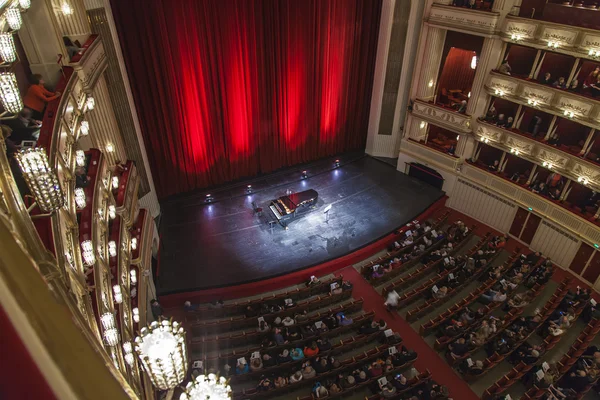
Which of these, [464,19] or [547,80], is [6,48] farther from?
[547,80]

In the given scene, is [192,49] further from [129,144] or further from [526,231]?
[526,231]

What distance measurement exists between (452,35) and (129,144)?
11771 mm

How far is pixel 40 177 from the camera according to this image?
428 centimetres

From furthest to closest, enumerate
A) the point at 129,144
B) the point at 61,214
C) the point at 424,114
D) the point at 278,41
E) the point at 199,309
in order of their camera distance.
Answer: the point at 424,114 < the point at 278,41 < the point at 129,144 < the point at 199,309 < the point at 61,214

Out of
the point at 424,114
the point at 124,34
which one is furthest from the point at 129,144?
the point at 424,114

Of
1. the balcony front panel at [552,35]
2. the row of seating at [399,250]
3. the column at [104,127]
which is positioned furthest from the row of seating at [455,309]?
the column at [104,127]

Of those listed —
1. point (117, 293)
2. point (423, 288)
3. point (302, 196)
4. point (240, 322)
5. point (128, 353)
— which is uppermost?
point (117, 293)

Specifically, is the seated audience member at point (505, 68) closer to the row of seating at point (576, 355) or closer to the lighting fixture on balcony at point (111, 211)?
the row of seating at point (576, 355)

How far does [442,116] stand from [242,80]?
7430 millimetres

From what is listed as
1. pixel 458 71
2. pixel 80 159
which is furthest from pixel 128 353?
pixel 458 71

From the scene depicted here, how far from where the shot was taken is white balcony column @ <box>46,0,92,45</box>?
8578 millimetres

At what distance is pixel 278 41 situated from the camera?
599 inches

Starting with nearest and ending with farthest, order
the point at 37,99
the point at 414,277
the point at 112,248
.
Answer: the point at 37,99, the point at 112,248, the point at 414,277

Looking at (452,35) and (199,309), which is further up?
(452,35)
